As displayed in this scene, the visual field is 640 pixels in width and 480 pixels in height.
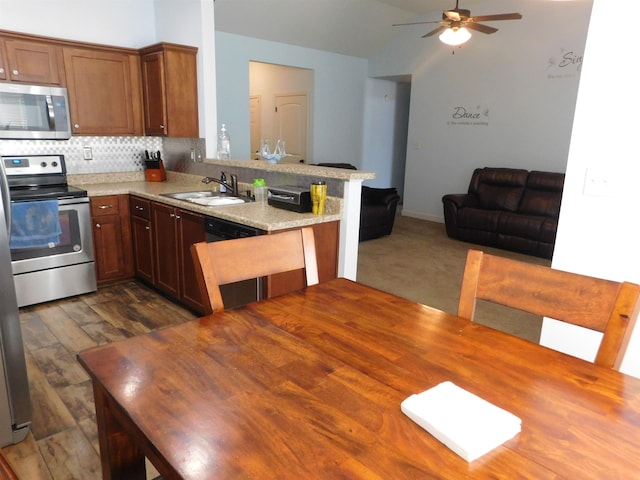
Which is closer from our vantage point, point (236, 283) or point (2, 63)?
point (236, 283)

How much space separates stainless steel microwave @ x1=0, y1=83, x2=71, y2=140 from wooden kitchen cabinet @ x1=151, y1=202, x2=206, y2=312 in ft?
3.74

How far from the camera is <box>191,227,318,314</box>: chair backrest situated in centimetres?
137

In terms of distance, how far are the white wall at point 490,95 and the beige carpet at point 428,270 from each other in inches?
47.0

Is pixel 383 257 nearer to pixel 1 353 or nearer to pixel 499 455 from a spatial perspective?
pixel 1 353

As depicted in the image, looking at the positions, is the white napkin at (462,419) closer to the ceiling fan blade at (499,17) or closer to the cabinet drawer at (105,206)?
the cabinet drawer at (105,206)

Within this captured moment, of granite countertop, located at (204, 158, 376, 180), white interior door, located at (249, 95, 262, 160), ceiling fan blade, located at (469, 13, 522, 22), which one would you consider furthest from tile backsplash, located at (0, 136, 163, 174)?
white interior door, located at (249, 95, 262, 160)

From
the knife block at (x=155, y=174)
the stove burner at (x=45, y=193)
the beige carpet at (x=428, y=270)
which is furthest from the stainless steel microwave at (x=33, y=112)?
the beige carpet at (x=428, y=270)

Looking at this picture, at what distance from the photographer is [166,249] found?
3.49 metres

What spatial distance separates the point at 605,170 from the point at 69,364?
2926 mm

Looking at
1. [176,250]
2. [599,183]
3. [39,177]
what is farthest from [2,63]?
[599,183]

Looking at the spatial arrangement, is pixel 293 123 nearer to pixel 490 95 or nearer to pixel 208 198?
pixel 490 95

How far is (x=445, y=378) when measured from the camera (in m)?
1.01

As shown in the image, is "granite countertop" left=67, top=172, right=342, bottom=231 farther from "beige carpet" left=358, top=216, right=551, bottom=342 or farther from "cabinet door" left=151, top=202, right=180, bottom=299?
"beige carpet" left=358, top=216, right=551, bottom=342

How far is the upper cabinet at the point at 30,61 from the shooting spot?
11.3 feet
